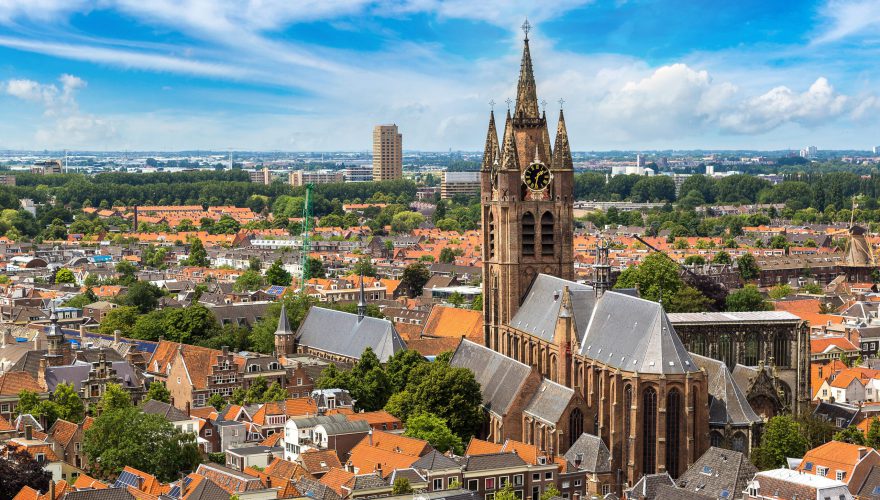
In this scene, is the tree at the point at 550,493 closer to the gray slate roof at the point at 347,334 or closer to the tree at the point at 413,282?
the gray slate roof at the point at 347,334

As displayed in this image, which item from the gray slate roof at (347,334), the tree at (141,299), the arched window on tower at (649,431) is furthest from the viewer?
the tree at (141,299)

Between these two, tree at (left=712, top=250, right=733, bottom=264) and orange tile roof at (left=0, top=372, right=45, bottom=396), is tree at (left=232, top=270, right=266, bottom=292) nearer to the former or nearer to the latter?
tree at (left=712, top=250, right=733, bottom=264)

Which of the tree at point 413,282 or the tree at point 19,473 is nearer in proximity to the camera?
the tree at point 19,473

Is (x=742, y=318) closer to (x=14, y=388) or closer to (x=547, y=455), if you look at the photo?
(x=547, y=455)

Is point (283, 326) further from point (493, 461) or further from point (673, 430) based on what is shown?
point (673, 430)

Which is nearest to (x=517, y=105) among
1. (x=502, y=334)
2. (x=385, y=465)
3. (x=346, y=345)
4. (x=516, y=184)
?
(x=516, y=184)

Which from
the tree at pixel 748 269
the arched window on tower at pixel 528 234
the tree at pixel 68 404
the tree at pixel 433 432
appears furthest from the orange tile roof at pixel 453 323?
the tree at pixel 748 269
